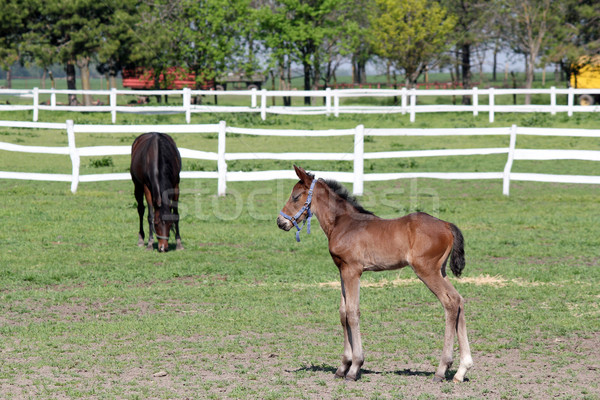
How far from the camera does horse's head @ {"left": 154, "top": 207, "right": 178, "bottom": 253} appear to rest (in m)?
11.7

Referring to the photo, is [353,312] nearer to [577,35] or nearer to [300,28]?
[577,35]

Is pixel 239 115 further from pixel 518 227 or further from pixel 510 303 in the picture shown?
pixel 510 303

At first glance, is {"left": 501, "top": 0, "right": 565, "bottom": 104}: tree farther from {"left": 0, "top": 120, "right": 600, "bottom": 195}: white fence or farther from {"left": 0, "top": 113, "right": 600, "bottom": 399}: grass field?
{"left": 0, "top": 113, "right": 600, "bottom": 399}: grass field

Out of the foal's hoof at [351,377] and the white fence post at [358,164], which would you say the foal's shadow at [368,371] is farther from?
the white fence post at [358,164]

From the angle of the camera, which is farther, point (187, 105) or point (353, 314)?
point (187, 105)

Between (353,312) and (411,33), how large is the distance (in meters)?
42.8

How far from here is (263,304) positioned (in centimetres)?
883

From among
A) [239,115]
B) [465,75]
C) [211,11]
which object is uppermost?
[211,11]

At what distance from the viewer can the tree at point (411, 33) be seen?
1843 inches

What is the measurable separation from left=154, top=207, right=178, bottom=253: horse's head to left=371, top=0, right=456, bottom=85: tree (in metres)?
36.5

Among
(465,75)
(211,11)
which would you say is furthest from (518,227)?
(465,75)

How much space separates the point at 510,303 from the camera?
29.0 ft

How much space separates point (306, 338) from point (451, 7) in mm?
47605

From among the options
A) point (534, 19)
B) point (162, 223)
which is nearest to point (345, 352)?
point (162, 223)
